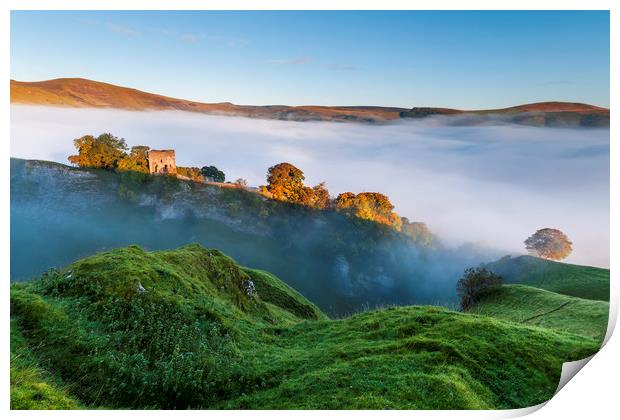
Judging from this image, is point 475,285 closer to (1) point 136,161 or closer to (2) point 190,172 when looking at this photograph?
(2) point 190,172

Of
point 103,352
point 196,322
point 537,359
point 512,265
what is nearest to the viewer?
point 103,352

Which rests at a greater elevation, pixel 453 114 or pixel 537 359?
pixel 453 114

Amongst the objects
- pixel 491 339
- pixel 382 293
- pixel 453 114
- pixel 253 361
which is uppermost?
pixel 453 114

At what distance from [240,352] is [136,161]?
46.1ft

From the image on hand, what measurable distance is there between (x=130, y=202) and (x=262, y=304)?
8.82 meters

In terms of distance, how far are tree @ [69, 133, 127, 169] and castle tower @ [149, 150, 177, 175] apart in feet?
4.30

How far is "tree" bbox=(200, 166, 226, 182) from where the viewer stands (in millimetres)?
20420

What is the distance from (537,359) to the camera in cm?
1014

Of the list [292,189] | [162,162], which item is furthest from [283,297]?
[162,162]

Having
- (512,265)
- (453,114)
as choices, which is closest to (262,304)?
(453,114)

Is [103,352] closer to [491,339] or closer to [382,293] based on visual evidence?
[491,339]

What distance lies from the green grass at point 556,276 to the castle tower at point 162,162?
52.8ft

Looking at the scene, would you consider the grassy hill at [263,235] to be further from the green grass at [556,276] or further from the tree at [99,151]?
the green grass at [556,276]

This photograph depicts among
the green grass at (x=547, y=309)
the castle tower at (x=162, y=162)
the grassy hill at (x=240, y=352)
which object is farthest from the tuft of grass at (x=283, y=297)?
the green grass at (x=547, y=309)
